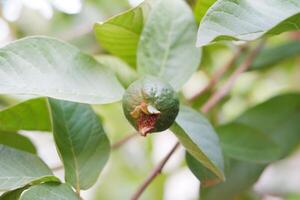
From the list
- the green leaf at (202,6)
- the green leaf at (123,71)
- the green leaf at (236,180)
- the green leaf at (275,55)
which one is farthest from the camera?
the green leaf at (275,55)

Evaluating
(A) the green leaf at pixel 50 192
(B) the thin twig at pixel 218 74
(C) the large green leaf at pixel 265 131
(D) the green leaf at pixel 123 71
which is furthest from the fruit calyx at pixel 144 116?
(B) the thin twig at pixel 218 74

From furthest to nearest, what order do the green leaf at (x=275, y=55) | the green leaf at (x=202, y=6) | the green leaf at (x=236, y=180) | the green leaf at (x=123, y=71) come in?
1. the green leaf at (x=275, y=55)
2. the green leaf at (x=236, y=180)
3. the green leaf at (x=123, y=71)
4. the green leaf at (x=202, y=6)

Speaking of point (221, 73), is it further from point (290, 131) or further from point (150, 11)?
point (150, 11)

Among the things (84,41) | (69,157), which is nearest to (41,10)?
(84,41)

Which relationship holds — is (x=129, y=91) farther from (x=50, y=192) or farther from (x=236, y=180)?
(x=236, y=180)

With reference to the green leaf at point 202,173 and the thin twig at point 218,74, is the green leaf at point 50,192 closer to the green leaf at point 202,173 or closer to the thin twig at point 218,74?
the green leaf at point 202,173

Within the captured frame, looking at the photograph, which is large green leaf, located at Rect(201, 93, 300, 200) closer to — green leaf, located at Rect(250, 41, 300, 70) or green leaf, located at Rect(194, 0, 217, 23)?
green leaf, located at Rect(250, 41, 300, 70)

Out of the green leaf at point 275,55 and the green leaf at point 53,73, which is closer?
the green leaf at point 53,73
